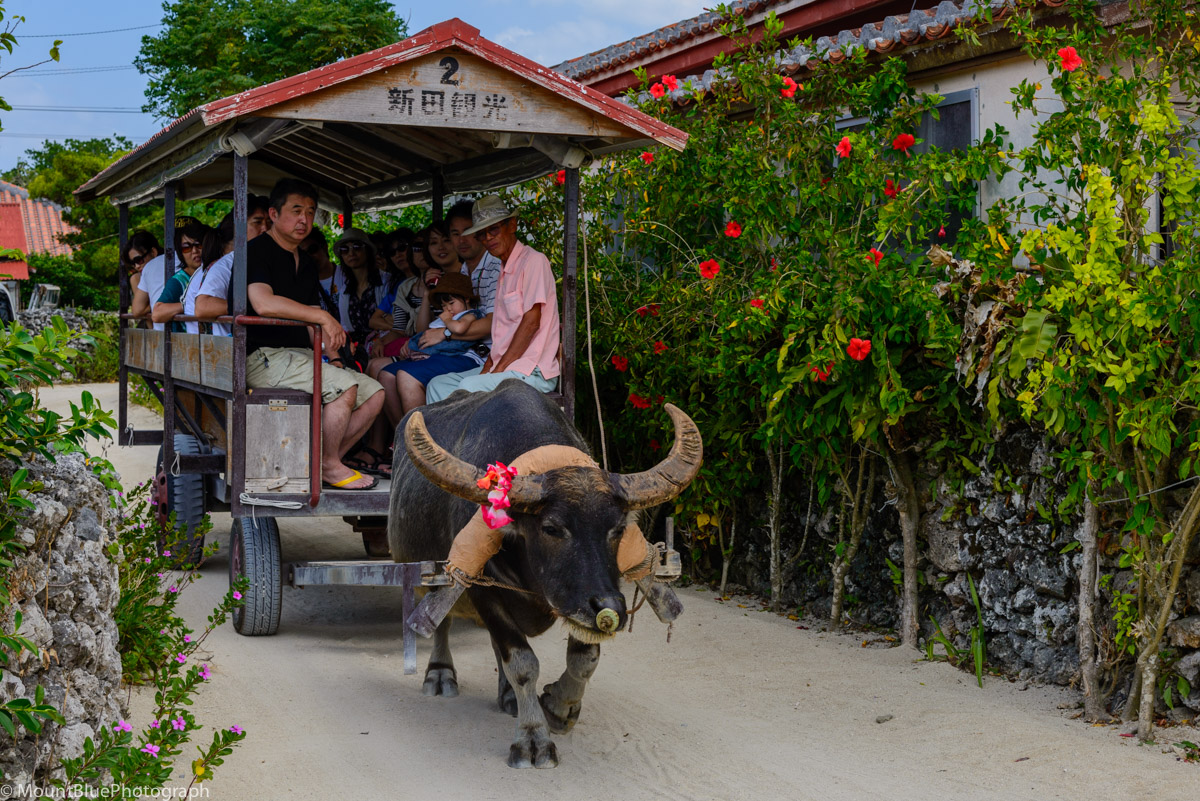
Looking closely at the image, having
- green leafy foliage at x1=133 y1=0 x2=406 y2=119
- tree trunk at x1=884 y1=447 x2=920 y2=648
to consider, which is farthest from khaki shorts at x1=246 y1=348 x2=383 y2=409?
green leafy foliage at x1=133 y1=0 x2=406 y2=119

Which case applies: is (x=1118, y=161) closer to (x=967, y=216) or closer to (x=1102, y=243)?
(x=1102, y=243)

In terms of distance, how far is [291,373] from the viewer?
5.74m

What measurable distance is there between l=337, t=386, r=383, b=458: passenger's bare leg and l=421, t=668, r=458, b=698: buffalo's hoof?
1.41 m

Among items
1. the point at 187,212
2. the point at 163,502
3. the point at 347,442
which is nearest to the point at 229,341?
the point at 347,442

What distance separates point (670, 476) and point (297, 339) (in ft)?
9.45

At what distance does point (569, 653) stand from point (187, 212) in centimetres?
1827

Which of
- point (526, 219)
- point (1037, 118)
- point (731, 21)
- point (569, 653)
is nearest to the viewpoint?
point (569, 653)

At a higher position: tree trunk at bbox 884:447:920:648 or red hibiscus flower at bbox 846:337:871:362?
red hibiscus flower at bbox 846:337:871:362

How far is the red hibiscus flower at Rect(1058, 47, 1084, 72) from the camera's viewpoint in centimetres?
491

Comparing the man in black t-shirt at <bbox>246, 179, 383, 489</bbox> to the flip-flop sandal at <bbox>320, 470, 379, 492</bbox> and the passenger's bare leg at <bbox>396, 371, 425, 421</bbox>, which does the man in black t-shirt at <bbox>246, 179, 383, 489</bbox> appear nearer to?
the flip-flop sandal at <bbox>320, 470, 379, 492</bbox>

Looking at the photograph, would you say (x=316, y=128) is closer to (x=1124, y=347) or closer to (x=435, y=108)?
(x=435, y=108)

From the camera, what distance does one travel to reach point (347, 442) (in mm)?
5996

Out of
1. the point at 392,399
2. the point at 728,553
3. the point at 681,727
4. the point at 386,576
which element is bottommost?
the point at 681,727

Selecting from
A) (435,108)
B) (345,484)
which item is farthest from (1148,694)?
(435,108)
